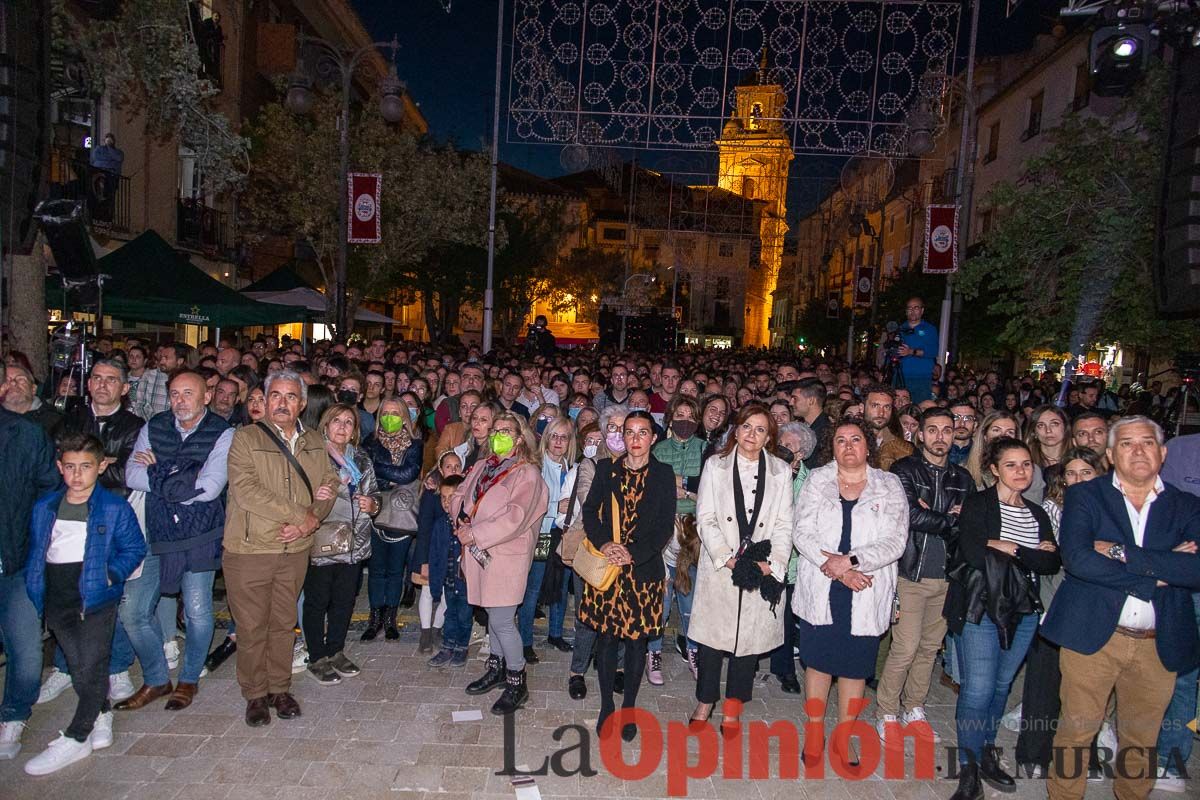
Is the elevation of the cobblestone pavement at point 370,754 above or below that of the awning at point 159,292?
below

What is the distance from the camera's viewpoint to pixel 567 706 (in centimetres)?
504

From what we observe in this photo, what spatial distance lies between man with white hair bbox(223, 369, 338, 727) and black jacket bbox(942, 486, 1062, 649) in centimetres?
374

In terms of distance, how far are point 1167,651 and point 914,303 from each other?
20.5 feet

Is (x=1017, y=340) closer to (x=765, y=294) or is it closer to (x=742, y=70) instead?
(x=742, y=70)

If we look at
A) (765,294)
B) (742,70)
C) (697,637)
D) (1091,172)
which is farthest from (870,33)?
(765,294)

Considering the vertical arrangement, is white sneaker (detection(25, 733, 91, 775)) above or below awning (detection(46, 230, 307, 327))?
below

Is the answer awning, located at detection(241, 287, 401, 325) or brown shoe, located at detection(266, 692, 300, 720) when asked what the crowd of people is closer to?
brown shoe, located at detection(266, 692, 300, 720)

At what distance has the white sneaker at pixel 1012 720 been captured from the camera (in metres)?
5.04

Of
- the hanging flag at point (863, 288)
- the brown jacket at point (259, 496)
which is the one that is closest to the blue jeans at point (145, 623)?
the brown jacket at point (259, 496)

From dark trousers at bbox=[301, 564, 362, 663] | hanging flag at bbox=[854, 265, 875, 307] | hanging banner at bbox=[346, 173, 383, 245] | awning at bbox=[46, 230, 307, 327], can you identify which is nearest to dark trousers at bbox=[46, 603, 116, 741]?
dark trousers at bbox=[301, 564, 362, 663]

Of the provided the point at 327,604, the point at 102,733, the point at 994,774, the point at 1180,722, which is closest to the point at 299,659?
the point at 327,604

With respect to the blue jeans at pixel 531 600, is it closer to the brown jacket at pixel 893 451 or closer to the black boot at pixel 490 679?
the black boot at pixel 490 679

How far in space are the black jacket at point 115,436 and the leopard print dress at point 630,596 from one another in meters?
3.02

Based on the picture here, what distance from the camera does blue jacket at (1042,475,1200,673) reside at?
11.8 ft
